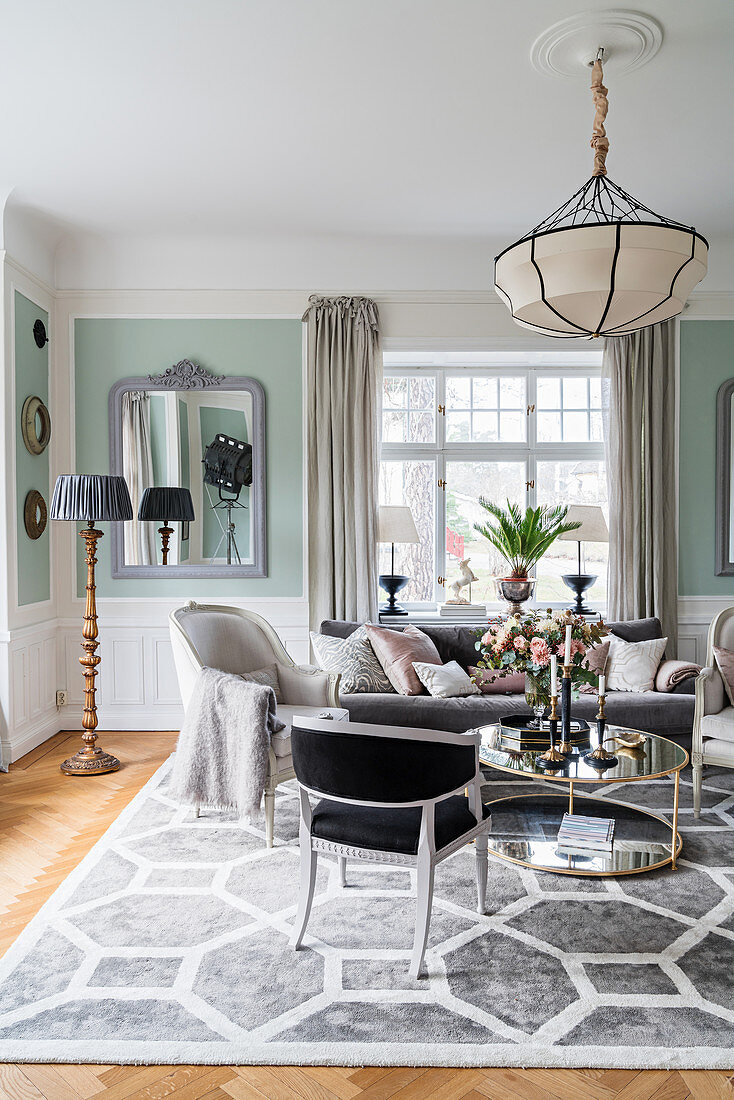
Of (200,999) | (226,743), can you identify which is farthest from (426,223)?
(200,999)

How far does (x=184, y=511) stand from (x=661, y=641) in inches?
116

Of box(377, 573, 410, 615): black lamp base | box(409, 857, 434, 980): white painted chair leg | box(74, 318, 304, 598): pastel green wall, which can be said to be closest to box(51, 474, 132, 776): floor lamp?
box(74, 318, 304, 598): pastel green wall

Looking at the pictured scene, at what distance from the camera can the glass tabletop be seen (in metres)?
2.82

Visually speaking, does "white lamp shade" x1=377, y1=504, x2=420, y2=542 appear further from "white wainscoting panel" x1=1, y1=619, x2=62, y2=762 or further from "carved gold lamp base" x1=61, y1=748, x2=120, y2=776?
"white wainscoting panel" x1=1, y1=619, x2=62, y2=762

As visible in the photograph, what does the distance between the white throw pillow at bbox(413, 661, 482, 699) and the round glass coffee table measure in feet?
1.99

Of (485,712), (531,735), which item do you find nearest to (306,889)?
(531,735)

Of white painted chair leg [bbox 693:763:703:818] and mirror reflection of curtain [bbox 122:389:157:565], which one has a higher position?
mirror reflection of curtain [bbox 122:389:157:565]

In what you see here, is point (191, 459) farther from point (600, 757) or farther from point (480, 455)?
point (600, 757)

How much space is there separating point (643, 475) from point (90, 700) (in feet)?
11.7

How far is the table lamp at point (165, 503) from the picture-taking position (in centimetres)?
483

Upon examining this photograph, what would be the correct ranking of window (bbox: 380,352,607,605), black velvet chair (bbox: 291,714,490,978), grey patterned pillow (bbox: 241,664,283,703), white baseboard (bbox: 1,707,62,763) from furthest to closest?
1. window (bbox: 380,352,607,605)
2. white baseboard (bbox: 1,707,62,763)
3. grey patterned pillow (bbox: 241,664,283,703)
4. black velvet chair (bbox: 291,714,490,978)

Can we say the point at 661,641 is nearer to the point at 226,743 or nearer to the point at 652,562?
the point at 652,562

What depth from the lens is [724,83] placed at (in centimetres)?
305

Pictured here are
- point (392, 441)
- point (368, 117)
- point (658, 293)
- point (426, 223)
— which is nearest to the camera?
point (658, 293)
